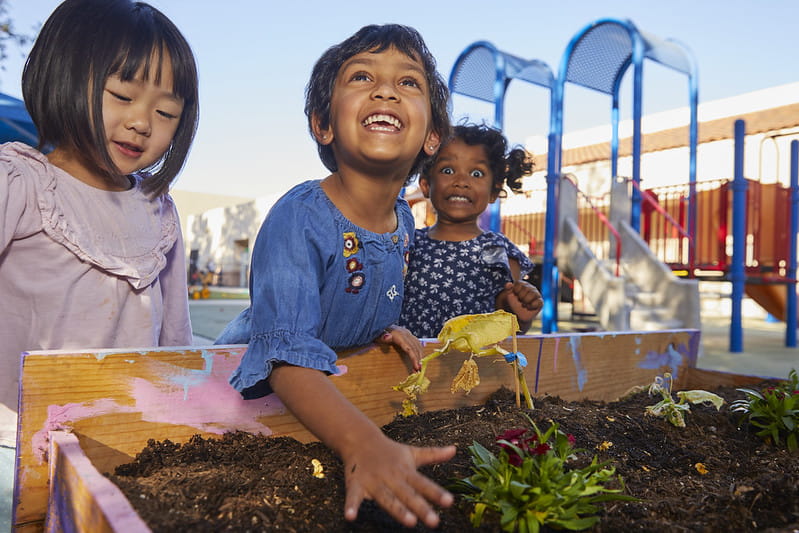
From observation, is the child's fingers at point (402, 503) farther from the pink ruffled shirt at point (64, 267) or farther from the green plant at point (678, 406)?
the green plant at point (678, 406)

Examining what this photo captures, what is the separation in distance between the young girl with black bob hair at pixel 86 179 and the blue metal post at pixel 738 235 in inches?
257

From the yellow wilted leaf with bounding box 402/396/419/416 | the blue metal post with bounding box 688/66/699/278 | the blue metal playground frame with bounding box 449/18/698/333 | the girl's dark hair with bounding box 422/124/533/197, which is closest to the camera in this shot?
the yellow wilted leaf with bounding box 402/396/419/416

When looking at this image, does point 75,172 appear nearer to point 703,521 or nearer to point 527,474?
point 527,474

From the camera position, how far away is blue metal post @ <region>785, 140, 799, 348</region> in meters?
7.31

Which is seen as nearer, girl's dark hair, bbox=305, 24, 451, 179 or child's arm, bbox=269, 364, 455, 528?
child's arm, bbox=269, 364, 455, 528

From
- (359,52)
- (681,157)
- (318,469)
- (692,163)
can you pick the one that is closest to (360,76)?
Result: (359,52)

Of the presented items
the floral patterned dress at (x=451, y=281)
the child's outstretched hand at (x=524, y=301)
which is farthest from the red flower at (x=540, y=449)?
the floral patterned dress at (x=451, y=281)

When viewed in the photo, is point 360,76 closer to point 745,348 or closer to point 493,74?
point 493,74

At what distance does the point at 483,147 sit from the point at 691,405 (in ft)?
3.84

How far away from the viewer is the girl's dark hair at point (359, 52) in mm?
1306

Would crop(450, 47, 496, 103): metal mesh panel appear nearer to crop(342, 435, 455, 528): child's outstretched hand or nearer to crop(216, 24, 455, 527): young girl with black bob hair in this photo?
crop(216, 24, 455, 527): young girl with black bob hair

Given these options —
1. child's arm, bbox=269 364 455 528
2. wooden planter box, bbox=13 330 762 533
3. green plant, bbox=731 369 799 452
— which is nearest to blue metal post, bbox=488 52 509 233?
green plant, bbox=731 369 799 452

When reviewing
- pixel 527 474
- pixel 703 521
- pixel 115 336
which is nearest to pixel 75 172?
pixel 115 336

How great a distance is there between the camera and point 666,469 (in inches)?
46.8
